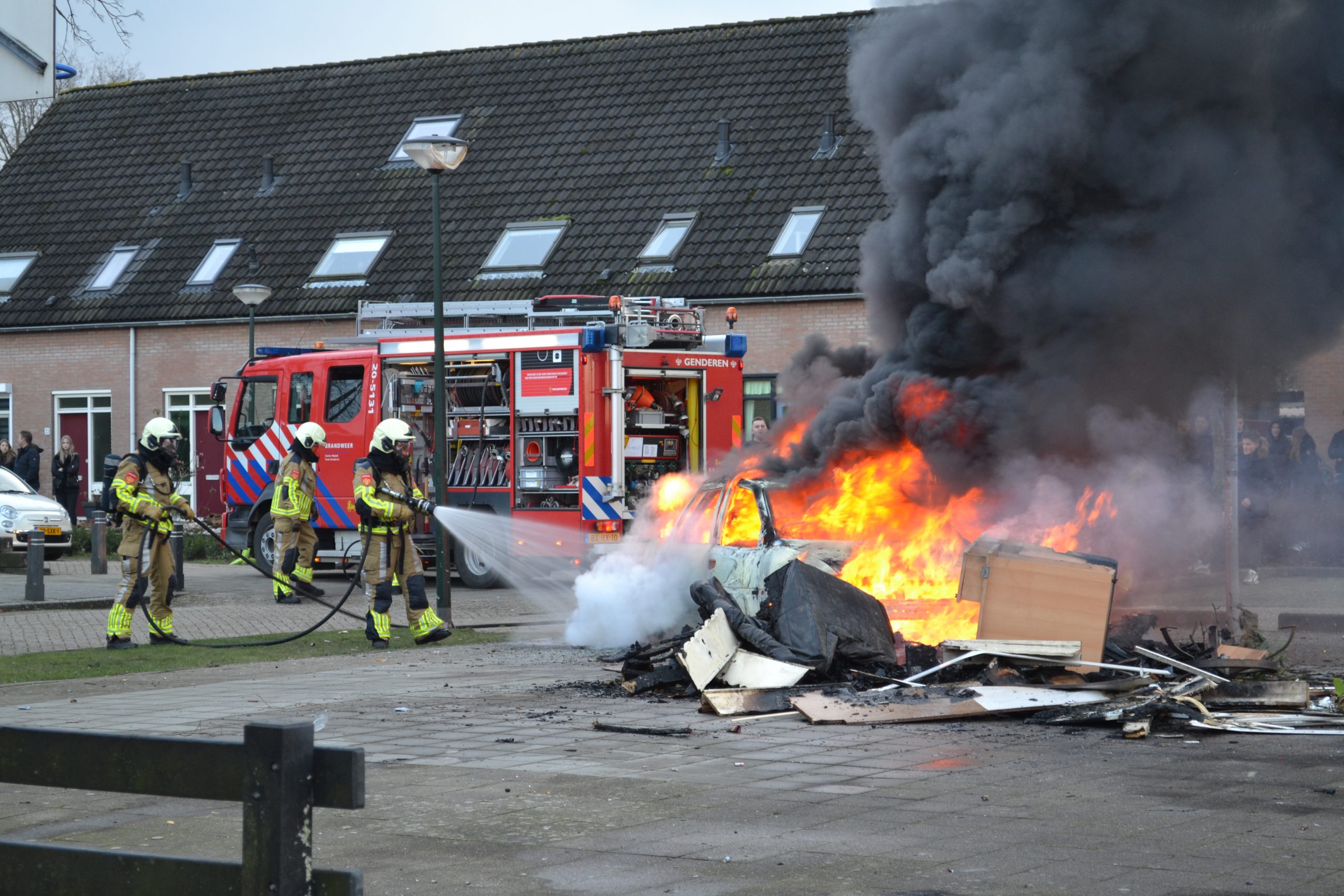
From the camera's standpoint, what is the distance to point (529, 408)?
17.6m

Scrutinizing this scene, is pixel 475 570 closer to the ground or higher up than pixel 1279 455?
Answer: closer to the ground

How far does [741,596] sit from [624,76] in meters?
19.4

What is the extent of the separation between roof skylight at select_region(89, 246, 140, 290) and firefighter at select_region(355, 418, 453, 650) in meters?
17.6

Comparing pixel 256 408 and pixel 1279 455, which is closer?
pixel 1279 455

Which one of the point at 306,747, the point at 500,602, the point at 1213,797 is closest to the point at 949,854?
the point at 1213,797

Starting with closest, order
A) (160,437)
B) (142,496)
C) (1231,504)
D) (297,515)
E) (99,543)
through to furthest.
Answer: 1. (1231,504)
2. (142,496)
3. (160,437)
4. (297,515)
5. (99,543)

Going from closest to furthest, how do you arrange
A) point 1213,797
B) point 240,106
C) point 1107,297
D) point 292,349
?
point 1213,797
point 1107,297
point 292,349
point 240,106

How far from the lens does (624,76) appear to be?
2839 centimetres

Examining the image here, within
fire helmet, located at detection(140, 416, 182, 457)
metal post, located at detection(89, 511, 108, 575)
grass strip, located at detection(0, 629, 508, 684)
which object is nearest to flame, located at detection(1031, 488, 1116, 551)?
grass strip, located at detection(0, 629, 508, 684)

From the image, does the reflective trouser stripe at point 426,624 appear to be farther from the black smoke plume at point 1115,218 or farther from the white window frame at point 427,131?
the white window frame at point 427,131

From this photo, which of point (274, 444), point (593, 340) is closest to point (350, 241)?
point (274, 444)

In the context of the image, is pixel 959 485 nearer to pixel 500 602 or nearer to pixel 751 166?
pixel 500 602

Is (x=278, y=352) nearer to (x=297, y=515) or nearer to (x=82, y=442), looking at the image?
(x=297, y=515)

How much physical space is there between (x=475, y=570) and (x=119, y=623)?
606 cm
